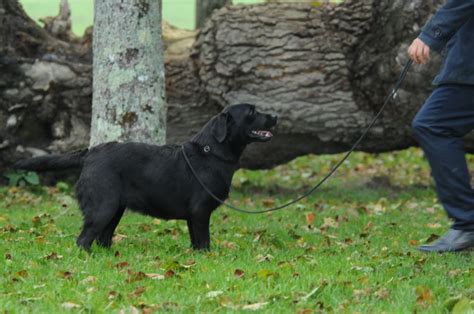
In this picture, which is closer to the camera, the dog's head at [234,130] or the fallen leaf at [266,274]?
the fallen leaf at [266,274]

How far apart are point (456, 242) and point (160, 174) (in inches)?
92.9

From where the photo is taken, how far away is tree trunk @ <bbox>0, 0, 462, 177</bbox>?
10406 mm

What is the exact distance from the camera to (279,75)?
10.4 metres

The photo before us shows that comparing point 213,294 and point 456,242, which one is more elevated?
point 213,294

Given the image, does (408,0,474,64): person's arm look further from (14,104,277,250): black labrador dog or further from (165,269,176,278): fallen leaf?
(165,269,176,278): fallen leaf

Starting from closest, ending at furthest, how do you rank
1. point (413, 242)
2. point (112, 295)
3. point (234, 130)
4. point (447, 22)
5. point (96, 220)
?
point (112, 295) → point (447, 22) → point (96, 220) → point (234, 130) → point (413, 242)

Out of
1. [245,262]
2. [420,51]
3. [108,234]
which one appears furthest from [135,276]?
[420,51]

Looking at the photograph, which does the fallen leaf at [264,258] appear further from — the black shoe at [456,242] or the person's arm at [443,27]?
the person's arm at [443,27]

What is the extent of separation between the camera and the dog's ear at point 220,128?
689 centimetres

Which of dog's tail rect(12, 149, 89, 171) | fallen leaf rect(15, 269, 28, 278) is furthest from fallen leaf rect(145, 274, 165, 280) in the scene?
dog's tail rect(12, 149, 89, 171)

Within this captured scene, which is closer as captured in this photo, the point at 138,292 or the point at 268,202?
the point at 138,292

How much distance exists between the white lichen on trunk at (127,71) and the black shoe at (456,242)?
338 centimetres

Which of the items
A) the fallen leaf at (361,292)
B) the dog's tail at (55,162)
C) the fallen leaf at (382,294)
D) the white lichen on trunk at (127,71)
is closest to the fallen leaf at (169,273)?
the fallen leaf at (361,292)

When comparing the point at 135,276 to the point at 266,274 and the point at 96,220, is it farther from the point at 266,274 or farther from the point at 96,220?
the point at 96,220
